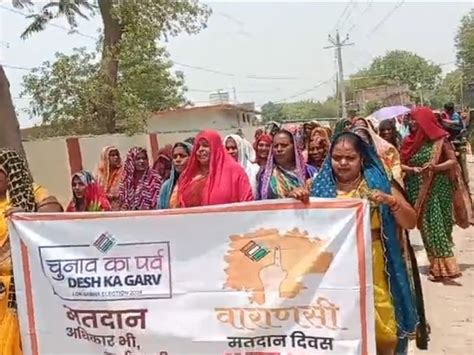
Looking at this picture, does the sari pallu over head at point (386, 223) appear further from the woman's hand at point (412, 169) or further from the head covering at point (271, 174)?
the woman's hand at point (412, 169)

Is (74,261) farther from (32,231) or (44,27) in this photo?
(44,27)

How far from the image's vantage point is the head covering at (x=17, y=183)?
398cm

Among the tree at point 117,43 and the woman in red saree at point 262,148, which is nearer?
the woman in red saree at point 262,148

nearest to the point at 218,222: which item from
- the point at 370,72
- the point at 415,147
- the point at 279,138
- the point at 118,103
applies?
the point at 279,138

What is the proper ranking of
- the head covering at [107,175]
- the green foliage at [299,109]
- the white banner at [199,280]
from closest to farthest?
the white banner at [199,280] → the head covering at [107,175] → the green foliage at [299,109]

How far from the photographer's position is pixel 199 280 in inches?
140

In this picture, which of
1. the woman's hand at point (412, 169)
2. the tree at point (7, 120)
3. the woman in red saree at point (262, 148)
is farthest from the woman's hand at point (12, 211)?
the tree at point (7, 120)

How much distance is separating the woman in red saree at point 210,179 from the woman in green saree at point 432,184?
8.48 ft

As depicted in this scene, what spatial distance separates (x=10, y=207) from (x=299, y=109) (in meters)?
111

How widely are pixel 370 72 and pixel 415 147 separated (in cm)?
9422

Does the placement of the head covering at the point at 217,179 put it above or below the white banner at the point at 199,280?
above

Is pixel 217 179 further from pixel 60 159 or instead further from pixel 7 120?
pixel 60 159

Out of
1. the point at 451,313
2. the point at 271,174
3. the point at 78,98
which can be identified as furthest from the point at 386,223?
the point at 78,98

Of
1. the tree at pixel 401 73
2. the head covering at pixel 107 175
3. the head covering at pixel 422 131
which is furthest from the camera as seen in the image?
the tree at pixel 401 73
